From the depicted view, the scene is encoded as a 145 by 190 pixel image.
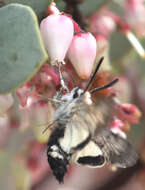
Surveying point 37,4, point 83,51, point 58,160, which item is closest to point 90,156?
point 58,160

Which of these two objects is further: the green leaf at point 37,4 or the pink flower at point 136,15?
the pink flower at point 136,15

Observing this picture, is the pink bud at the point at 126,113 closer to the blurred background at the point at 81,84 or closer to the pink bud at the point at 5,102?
the blurred background at the point at 81,84

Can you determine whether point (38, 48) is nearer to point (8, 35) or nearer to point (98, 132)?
point (8, 35)

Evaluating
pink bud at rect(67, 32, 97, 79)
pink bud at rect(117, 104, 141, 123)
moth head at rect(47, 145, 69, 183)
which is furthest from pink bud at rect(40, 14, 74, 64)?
pink bud at rect(117, 104, 141, 123)

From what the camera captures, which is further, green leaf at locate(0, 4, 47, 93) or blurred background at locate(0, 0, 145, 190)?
blurred background at locate(0, 0, 145, 190)

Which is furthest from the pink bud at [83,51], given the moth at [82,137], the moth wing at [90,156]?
the moth wing at [90,156]

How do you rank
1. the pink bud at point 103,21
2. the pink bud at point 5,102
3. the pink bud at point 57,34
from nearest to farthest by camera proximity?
the pink bud at point 57,34 → the pink bud at point 5,102 → the pink bud at point 103,21

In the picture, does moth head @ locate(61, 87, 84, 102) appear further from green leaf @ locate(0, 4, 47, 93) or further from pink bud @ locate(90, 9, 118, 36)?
pink bud @ locate(90, 9, 118, 36)
